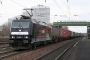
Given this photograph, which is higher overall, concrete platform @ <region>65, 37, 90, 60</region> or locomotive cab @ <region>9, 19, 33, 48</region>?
locomotive cab @ <region>9, 19, 33, 48</region>

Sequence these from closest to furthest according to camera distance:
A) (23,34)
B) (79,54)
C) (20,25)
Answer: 1. (79,54)
2. (23,34)
3. (20,25)

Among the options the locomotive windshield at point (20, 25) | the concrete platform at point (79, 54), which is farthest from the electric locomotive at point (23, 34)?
the concrete platform at point (79, 54)

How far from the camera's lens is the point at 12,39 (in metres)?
20.9

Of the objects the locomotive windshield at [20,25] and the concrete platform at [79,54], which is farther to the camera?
the locomotive windshield at [20,25]

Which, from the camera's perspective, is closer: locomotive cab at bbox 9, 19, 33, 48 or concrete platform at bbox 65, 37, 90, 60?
concrete platform at bbox 65, 37, 90, 60

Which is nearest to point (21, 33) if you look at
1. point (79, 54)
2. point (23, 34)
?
point (23, 34)

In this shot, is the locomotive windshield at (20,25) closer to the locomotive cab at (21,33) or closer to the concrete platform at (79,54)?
the locomotive cab at (21,33)

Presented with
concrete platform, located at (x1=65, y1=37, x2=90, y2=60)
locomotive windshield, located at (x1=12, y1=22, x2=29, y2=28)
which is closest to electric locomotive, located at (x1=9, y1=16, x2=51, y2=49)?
locomotive windshield, located at (x1=12, y1=22, x2=29, y2=28)

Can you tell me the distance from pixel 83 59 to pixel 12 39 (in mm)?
8545

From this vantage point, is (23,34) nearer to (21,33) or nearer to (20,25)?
(21,33)

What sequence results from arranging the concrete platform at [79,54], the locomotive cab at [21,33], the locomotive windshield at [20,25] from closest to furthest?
1. the concrete platform at [79,54]
2. the locomotive cab at [21,33]
3. the locomotive windshield at [20,25]

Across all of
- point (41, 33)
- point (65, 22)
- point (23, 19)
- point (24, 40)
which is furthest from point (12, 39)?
point (65, 22)

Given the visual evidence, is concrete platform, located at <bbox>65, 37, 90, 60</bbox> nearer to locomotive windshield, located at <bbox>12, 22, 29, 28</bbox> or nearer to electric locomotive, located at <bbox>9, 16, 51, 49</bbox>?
electric locomotive, located at <bbox>9, 16, 51, 49</bbox>

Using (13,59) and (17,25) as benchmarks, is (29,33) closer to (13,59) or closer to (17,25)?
(17,25)
